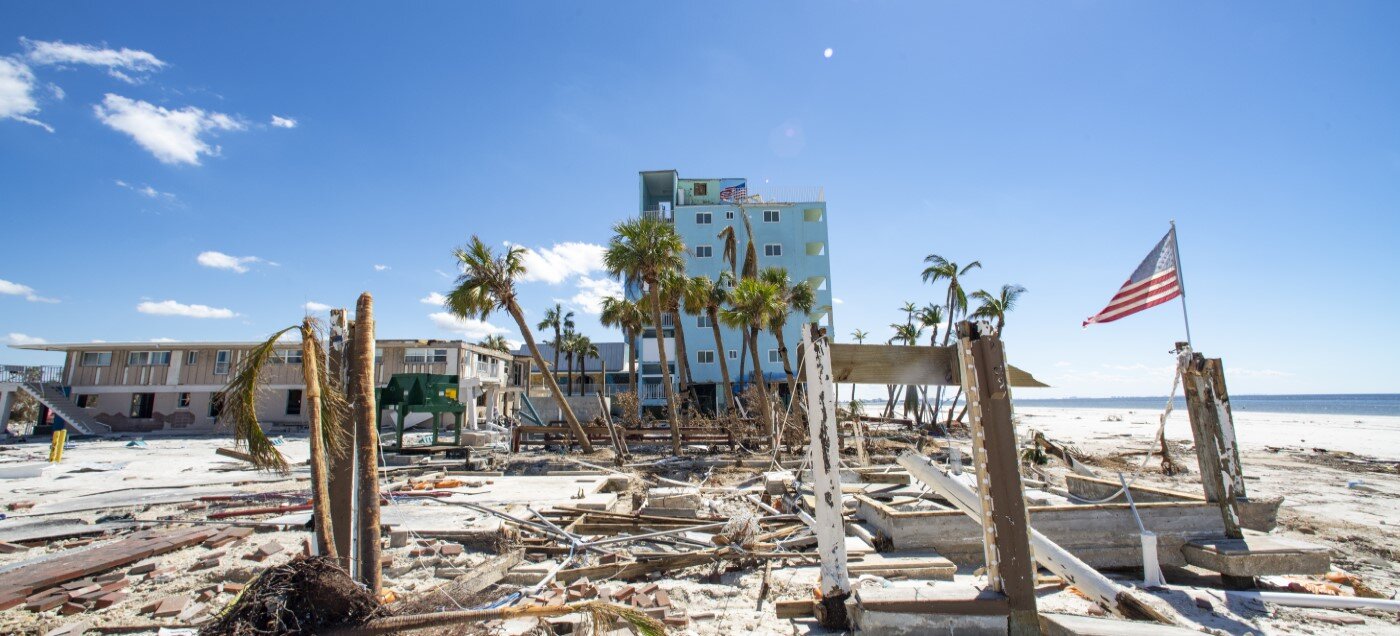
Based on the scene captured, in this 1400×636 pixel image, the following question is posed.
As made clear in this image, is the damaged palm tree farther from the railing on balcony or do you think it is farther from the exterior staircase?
the railing on balcony

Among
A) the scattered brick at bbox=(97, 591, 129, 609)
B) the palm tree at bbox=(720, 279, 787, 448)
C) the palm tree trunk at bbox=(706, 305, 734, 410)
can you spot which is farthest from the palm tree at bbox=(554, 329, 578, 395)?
the scattered brick at bbox=(97, 591, 129, 609)

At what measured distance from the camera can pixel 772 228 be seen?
45.9m

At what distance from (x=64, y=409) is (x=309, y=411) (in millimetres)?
43920

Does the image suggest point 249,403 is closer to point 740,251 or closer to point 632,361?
point 632,361

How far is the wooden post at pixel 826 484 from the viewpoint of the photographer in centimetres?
486

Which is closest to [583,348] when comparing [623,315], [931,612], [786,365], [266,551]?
[623,315]

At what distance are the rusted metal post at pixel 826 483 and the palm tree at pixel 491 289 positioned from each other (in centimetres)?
1606

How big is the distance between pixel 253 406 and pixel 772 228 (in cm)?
4358

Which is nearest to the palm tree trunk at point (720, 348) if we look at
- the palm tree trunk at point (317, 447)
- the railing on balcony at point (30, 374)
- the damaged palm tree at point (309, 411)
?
the damaged palm tree at point (309, 411)

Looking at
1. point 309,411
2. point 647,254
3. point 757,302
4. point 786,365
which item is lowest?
point 309,411

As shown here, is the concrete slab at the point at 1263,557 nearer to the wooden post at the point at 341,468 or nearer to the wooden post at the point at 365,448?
the wooden post at the point at 365,448

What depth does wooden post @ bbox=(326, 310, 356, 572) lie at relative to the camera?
462 cm

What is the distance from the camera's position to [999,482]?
447 centimetres

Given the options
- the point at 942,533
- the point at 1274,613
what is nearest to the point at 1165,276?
the point at 1274,613
